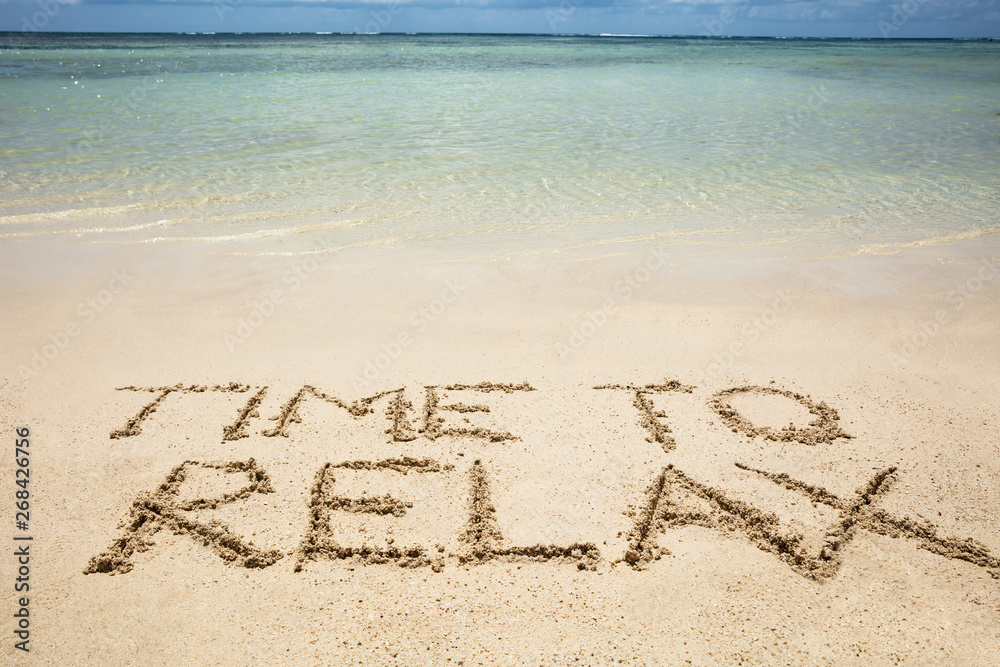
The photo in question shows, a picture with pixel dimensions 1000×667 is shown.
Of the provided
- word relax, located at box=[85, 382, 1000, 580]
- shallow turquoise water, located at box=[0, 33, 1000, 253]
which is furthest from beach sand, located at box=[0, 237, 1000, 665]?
shallow turquoise water, located at box=[0, 33, 1000, 253]

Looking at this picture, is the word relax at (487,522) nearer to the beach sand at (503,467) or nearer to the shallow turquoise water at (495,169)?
the beach sand at (503,467)

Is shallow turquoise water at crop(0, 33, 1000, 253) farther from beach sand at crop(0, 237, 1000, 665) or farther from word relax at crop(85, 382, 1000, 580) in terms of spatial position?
word relax at crop(85, 382, 1000, 580)

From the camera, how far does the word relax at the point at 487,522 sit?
222 cm

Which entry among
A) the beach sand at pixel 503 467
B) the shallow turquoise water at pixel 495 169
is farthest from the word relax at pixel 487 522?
the shallow turquoise water at pixel 495 169

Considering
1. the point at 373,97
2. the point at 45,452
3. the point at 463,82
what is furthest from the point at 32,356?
the point at 463,82

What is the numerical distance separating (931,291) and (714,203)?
2541 millimetres

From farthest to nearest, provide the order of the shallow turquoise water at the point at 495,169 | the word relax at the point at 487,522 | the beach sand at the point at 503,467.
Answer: the shallow turquoise water at the point at 495,169, the word relax at the point at 487,522, the beach sand at the point at 503,467

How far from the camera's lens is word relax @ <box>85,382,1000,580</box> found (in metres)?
2.22

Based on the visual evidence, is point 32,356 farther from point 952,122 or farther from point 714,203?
point 952,122

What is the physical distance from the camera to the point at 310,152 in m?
8.51

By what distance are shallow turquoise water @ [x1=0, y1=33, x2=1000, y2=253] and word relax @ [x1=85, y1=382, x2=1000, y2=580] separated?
9.40 ft

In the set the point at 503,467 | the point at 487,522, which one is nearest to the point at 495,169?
the point at 503,467

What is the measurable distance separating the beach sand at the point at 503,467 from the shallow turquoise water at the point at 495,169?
127cm

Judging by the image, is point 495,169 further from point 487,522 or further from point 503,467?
point 487,522
